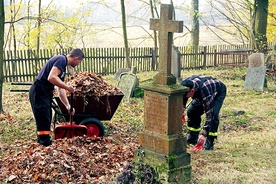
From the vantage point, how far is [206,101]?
22.5ft

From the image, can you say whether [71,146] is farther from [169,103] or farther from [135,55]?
[135,55]

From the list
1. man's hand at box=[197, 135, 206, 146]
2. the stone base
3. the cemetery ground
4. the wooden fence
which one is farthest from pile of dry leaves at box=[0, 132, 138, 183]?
the wooden fence

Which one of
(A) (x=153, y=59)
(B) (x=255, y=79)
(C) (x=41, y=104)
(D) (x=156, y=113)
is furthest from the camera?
(A) (x=153, y=59)

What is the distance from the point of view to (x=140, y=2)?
24203mm

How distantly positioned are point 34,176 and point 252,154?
12.3 feet

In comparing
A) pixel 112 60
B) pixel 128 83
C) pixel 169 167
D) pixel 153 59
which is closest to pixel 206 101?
→ pixel 169 167

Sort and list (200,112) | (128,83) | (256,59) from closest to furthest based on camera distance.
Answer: (200,112), (128,83), (256,59)

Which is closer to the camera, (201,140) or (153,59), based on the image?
(201,140)

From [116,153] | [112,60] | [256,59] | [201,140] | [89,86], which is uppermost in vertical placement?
[256,59]

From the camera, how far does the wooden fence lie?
1730cm

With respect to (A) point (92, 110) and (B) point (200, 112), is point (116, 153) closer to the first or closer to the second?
(A) point (92, 110)

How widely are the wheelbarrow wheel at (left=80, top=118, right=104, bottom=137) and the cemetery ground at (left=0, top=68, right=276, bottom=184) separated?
427mm

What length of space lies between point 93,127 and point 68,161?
218cm

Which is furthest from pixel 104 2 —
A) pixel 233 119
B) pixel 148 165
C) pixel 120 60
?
pixel 148 165
